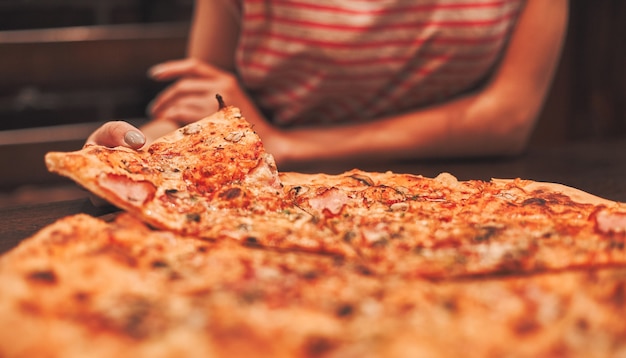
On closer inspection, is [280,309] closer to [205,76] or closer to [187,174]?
[187,174]

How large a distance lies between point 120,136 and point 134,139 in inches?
0.9

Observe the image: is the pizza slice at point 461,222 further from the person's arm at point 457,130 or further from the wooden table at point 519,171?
the person's arm at point 457,130

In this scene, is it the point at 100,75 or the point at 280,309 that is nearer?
the point at 280,309

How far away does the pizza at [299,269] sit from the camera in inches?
22.5

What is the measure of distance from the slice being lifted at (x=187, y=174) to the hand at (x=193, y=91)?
0.65 metres

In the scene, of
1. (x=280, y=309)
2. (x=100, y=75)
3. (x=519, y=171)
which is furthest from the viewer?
(x=100, y=75)

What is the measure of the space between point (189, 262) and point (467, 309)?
0.26 meters

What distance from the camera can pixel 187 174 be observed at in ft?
3.07

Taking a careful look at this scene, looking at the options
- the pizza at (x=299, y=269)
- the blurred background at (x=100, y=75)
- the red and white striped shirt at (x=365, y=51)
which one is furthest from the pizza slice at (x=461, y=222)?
the blurred background at (x=100, y=75)

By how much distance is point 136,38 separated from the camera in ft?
9.67

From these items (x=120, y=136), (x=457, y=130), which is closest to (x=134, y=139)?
(x=120, y=136)

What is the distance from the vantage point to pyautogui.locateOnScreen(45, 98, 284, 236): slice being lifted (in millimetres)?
837

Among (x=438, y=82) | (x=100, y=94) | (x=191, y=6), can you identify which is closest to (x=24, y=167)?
(x=100, y=94)

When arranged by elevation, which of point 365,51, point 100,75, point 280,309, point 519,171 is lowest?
point 280,309
